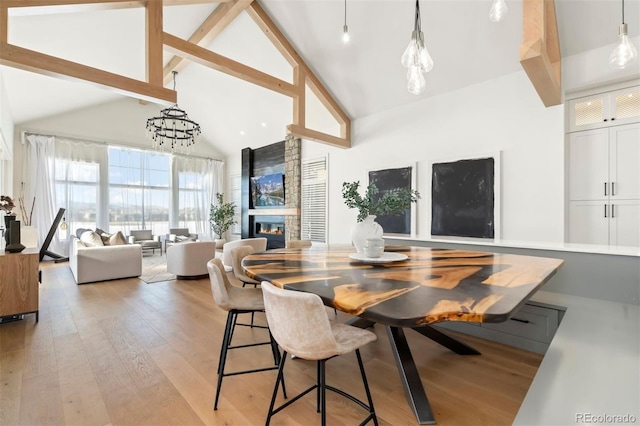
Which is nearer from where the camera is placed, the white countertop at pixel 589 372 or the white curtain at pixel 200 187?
the white countertop at pixel 589 372

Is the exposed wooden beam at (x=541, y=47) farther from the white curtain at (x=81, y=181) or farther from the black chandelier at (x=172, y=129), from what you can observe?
the white curtain at (x=81, y=181)

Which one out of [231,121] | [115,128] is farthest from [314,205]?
[115,128]

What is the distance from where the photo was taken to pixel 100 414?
1.64m

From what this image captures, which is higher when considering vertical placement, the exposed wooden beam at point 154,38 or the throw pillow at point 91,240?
the exposed wooden beam at point 154,38

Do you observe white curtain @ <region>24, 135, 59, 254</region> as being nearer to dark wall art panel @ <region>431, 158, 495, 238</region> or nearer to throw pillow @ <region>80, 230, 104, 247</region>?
throw pillow @ <region>80, 230, 104, 247</region>

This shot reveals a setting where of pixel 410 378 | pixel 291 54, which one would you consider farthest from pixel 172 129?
pixel 410 378

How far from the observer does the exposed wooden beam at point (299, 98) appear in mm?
4785

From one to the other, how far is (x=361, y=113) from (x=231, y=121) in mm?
3997

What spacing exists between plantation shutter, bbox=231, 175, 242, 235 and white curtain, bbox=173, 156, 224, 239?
0.43 meters

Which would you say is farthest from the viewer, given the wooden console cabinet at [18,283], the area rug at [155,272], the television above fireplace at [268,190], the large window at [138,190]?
the large window at [138,190]

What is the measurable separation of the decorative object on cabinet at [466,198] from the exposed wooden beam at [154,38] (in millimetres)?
3899

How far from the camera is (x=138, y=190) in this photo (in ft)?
26.4

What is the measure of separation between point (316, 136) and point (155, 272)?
3936 millimetres

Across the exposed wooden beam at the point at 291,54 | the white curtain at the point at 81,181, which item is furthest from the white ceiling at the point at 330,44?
the white curtain at the point at 81,181
